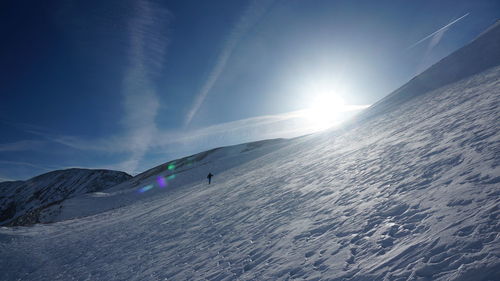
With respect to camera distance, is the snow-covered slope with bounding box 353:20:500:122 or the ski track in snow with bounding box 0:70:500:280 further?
the snow-covered slope with bounding box 353:20:500:122

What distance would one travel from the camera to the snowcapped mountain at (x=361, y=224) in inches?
146

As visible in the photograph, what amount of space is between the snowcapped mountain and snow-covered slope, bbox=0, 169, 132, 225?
9516 centimetres

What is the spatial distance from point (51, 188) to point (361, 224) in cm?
14590

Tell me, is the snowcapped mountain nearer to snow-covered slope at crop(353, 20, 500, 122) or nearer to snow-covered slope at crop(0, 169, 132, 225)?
snow-covered slope at crop(353, 20, 500, 122)

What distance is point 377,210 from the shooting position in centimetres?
552

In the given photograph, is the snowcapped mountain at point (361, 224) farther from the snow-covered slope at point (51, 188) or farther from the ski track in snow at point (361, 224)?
the snow-covered slope at point (51, 188)

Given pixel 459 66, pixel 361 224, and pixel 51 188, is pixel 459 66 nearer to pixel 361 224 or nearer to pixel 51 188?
pixel 361 224

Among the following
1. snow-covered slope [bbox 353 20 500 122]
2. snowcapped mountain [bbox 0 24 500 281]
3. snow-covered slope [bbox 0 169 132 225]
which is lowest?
snowcapped mountain [bbox 0 24 500 281]

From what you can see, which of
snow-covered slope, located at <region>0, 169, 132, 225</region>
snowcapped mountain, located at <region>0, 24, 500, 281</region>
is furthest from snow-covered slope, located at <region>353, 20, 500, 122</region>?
snow-covered slope, located at <region>0, 169, 132, 225</region>

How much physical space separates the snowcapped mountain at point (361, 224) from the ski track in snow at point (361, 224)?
0.09 feet

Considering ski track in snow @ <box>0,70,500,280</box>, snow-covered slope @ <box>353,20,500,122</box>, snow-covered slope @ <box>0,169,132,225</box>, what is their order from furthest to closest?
1. snow-covered slope @ <box>0,169,132,225</box>
2. snow-covered slope @ <box>353,20,500,122</box>
3. ski track in snow @ <box>0,70,500,280</box>

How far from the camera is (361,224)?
5.27 meters

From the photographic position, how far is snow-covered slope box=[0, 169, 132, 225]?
10129cm

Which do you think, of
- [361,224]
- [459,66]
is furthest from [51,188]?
[459,66]
